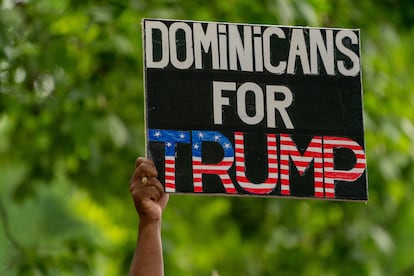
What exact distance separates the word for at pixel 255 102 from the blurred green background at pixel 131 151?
8.83 ft

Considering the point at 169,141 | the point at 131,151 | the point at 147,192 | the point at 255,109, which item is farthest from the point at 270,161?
the point at 131,151

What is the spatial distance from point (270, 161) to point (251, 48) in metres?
0.39

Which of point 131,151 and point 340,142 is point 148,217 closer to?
point 340,142

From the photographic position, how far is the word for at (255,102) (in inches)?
240

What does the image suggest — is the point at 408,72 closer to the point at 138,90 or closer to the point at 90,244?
the point at 138,90

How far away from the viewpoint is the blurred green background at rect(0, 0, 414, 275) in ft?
30.7

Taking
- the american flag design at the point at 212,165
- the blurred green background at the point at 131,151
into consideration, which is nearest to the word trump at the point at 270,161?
the american flag design at the point at 212,165

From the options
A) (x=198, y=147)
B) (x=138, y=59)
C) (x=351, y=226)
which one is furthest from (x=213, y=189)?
(x=351, y=226)

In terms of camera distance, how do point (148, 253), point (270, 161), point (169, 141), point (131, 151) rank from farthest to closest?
point (131, 151) → point (270, 161) → point (169, 141) → point (148, 253)

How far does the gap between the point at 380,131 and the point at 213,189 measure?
4989mm

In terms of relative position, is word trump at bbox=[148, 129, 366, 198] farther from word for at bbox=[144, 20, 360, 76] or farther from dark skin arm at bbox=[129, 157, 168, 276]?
word for at bbox=[144, 20, 360, 76]

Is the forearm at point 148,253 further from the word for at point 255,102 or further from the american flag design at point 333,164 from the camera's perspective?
the american flag design at point 333,164

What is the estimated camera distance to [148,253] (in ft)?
18.9

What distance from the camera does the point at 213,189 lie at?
5941 millimetres
